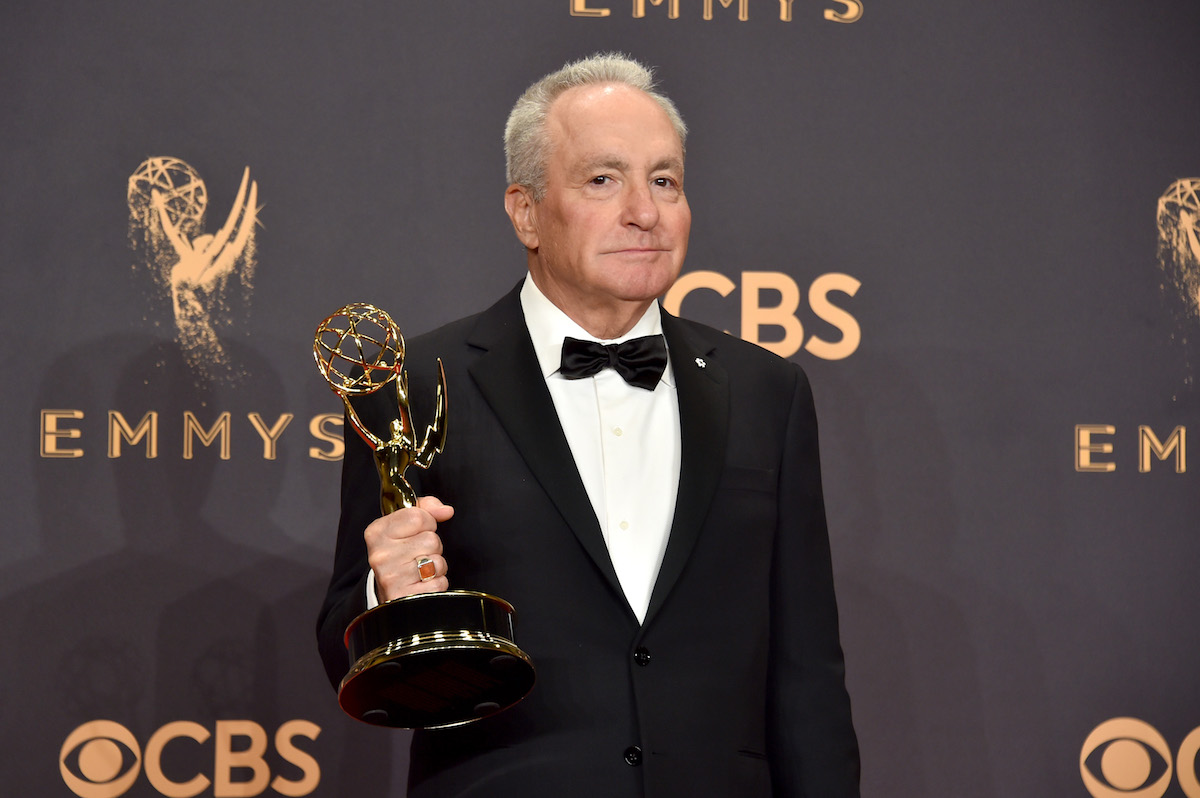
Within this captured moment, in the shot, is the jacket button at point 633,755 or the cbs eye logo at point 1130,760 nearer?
the jacket button at point 633,755

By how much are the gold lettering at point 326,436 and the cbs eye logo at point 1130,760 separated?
2.05m

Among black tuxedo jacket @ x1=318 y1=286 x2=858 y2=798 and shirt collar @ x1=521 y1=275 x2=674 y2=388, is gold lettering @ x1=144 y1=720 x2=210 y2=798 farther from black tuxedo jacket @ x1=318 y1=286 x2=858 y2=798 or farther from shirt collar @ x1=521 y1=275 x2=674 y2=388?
shirt collar @ x1=521 y1=275 x2=674 y2=388

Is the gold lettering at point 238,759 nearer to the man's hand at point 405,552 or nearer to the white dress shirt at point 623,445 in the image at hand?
the white dress shirt at point 623,445

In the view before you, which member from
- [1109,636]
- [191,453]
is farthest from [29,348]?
[1109,636]

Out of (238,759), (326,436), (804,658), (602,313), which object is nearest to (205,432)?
(326,436)

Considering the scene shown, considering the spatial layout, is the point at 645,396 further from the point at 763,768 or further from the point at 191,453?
the point at 191,453

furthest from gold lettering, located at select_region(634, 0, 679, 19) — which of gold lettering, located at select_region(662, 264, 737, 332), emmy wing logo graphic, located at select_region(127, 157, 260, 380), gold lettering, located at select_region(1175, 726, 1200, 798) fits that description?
gold lettering, located at select_region(1175, 726, 1200, 798)

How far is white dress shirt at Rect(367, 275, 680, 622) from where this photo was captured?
1771mm

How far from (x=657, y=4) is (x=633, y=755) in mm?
2065

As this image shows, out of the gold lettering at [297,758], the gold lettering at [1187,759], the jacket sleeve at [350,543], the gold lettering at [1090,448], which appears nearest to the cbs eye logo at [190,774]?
the gold lettering at [297,758]

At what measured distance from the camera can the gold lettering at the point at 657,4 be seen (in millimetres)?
3033

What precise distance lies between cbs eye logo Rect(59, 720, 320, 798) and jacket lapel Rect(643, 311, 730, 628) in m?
1.51

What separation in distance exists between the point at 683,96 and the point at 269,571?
5.25ft

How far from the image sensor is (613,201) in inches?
73.4
